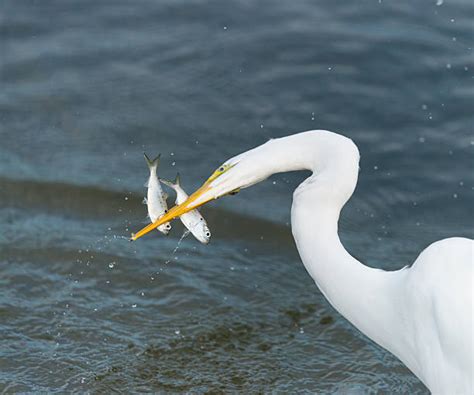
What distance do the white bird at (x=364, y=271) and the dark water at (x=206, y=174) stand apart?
1056 mm

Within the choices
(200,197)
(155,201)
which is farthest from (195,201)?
(155,201)

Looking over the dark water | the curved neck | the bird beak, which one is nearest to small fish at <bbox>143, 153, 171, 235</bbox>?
the bird beak

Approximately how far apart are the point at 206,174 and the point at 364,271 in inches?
102

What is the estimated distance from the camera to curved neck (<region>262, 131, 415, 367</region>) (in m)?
3.84

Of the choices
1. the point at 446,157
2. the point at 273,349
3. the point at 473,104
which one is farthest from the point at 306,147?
the point at 473,104

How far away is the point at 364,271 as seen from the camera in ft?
13.4

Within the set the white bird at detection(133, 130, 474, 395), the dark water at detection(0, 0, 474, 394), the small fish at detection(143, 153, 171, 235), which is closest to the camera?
the white bird at detection(133, 130, 474, 395)

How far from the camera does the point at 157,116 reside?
7.09m

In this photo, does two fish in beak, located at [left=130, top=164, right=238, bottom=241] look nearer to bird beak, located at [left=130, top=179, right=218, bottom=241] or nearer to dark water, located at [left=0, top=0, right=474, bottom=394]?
bird beak, located at [left=130, top=179, right=218, bottom=241]

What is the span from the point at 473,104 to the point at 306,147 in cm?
373

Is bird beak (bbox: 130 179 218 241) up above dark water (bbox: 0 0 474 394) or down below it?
above

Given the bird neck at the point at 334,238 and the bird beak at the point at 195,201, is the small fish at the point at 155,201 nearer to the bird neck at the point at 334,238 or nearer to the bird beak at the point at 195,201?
the bird beak at the point at 195,201

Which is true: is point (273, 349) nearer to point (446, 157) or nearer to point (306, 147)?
point (306, 147)

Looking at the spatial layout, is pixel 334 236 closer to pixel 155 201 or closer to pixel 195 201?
pixel 195 201
